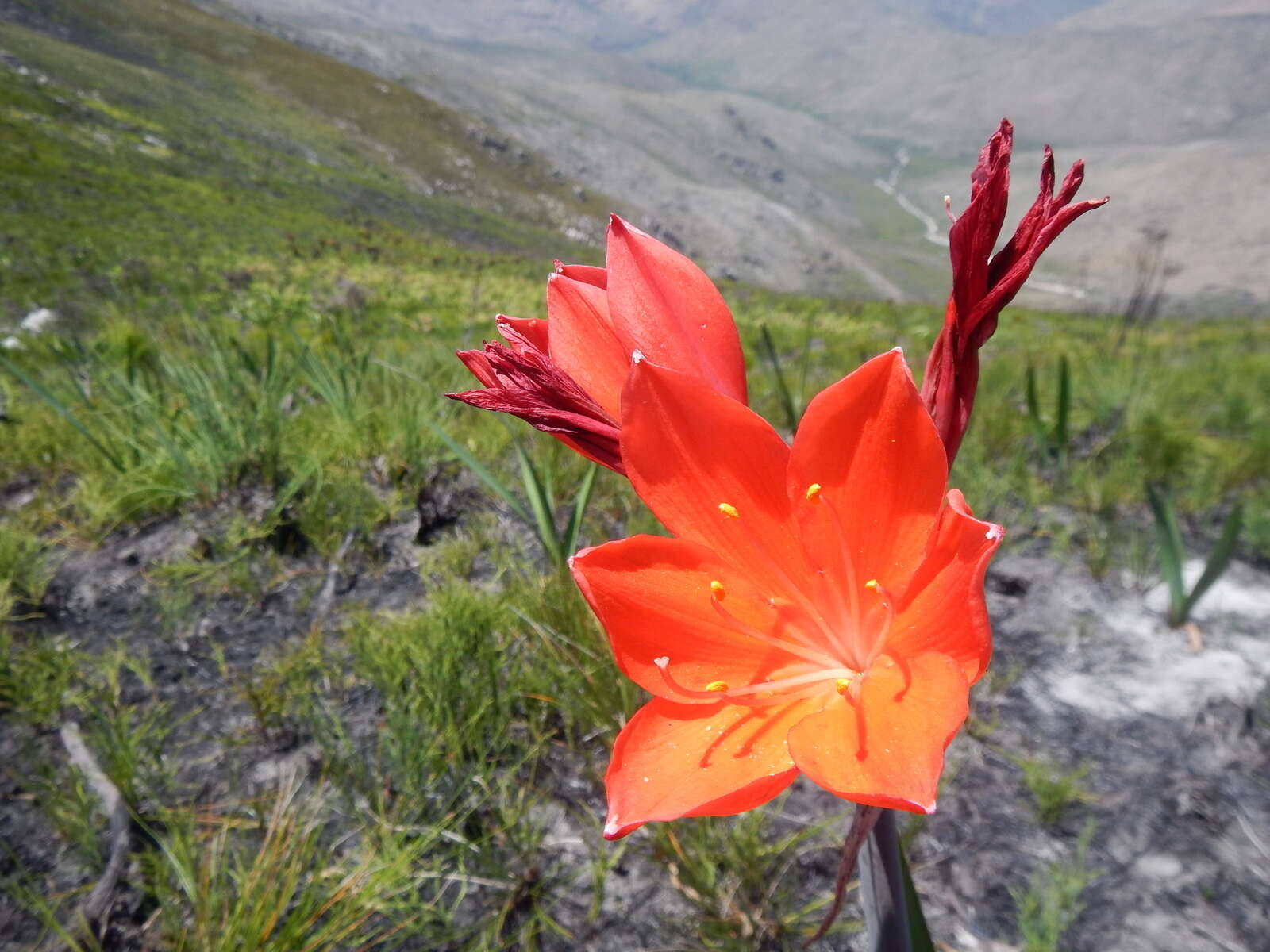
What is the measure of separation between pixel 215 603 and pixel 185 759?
618mm

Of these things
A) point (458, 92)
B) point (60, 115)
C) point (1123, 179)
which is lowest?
point (60, 115)

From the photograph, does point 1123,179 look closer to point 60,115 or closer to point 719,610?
point 60,115

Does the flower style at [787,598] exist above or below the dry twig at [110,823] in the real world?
above

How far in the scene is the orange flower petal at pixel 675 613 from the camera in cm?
79

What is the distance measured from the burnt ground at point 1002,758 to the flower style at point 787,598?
892 mm

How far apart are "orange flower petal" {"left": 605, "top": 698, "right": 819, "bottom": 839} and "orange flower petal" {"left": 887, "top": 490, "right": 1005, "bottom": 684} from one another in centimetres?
16

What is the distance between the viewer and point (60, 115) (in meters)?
28.6

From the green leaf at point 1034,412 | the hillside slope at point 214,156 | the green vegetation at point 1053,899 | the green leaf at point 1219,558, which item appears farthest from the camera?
Answer: the hillside slope at point 214,156

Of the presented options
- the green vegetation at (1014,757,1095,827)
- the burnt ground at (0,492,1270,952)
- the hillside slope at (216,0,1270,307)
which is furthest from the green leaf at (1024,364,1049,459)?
the hillside slope at (216,0,1270,307)

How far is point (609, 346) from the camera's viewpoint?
87 centimetres

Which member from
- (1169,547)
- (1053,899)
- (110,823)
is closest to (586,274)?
(1053,899)

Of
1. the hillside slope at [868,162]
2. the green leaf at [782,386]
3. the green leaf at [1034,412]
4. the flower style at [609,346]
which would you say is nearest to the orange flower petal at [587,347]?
the flower style at [609,346]

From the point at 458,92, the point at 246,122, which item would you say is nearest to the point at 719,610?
the point at 246,122

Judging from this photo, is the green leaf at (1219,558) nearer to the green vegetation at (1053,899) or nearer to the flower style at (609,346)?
the green vegetation at (1053,899)
